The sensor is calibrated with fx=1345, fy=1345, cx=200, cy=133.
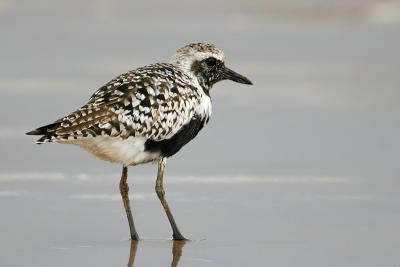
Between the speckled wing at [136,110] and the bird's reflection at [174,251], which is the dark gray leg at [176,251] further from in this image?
the speckled wing at [136,110]

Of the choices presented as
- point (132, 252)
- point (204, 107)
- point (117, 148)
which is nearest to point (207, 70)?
point (204, 107)

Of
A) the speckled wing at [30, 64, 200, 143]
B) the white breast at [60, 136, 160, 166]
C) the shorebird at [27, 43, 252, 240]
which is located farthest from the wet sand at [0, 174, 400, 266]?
the speckled wing at [30, 64, 200, 143]

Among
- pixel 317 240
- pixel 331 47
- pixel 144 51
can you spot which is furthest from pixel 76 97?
pixel 317 240

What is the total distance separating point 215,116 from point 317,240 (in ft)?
19.5

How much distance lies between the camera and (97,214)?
12109 mm

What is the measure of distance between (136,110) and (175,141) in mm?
647

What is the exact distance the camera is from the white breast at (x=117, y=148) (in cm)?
1110

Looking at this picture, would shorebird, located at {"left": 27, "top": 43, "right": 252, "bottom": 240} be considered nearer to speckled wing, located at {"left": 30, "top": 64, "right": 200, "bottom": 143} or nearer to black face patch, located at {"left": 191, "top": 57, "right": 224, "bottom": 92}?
speckled wing, located at {"left": 30, "top": 64, "right": 200, "bottom": 143}

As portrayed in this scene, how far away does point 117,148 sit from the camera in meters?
11.2

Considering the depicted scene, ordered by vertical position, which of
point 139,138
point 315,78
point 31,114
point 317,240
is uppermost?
point 315,78

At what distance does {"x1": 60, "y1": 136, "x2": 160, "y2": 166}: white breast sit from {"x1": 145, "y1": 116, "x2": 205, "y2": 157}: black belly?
3.2 inches

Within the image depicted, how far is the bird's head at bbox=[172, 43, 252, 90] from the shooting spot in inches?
491

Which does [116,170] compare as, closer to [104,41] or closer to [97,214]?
[97,214]

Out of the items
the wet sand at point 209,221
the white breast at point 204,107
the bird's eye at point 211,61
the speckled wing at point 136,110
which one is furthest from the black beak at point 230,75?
the wet sand at point 209,221
